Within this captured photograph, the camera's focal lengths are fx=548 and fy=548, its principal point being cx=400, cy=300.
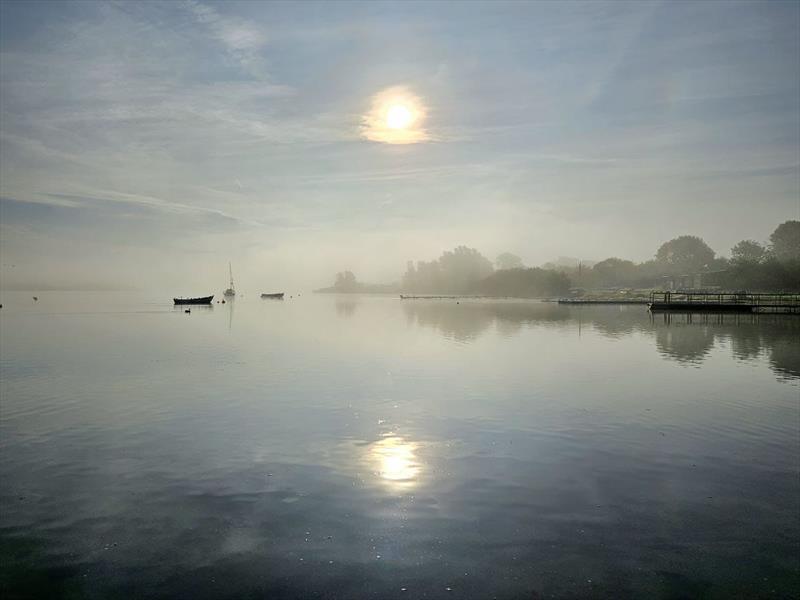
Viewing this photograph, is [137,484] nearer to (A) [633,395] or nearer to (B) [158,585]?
(B) [158,585]

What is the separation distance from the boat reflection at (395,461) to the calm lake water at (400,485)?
0.11m

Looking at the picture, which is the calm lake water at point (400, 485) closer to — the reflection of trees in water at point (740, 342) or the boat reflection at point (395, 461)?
the boat reflection at point (395, 461)

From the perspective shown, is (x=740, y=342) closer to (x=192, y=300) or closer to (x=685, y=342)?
(x=685, y=342)

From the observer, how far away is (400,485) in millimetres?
16781

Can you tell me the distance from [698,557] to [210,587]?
1052 cm

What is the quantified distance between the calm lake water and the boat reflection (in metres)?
0.11

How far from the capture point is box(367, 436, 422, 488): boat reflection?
17328mm

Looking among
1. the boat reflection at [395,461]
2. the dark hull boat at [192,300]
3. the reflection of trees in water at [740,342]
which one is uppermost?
the dark hull boat at [192,300]

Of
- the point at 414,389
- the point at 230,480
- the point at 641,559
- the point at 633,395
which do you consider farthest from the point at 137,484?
the point at 633,395

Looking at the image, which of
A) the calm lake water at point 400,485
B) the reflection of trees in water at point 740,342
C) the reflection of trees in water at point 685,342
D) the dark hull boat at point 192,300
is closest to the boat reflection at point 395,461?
the calm lake water at point 400,485

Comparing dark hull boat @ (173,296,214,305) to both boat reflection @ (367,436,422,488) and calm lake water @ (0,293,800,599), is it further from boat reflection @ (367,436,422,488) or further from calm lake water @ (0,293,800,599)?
boat reflection @ (367,436,422,488)

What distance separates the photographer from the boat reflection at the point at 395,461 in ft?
56.9

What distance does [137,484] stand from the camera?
17.0 meters

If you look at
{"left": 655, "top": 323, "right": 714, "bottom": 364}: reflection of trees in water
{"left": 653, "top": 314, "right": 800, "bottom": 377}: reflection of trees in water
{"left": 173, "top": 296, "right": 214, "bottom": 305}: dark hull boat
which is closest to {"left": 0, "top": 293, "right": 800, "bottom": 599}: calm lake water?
{"left": 653, "top": 314, "right": 800, "bottom": 377}: reflection of trees in water
